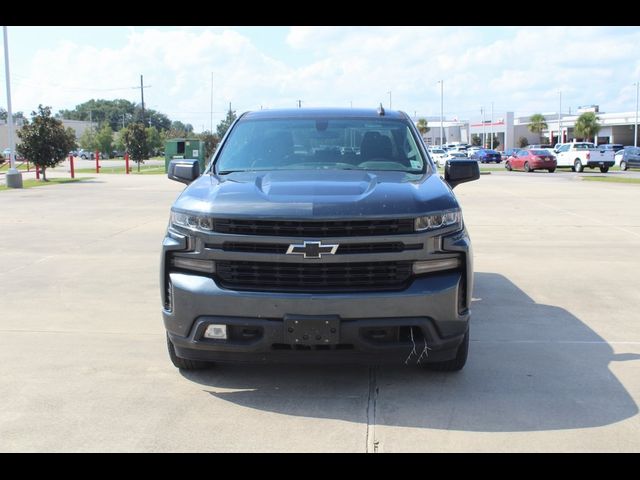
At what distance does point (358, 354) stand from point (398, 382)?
0.68 meters

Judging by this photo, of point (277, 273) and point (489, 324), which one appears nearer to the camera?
point (277, 273)

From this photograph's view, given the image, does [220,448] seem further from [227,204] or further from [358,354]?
[227,204]

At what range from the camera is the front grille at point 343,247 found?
166 inches

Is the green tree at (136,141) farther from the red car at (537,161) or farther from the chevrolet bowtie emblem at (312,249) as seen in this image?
the chevrolet bowtie emblem at (312,249)

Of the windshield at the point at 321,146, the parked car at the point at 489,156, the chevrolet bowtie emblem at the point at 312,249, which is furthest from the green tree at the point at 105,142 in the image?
the chevrolet bowtie emblem at the point at 312,249

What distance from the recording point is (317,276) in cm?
424

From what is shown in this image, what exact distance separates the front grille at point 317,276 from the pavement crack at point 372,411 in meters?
0.76

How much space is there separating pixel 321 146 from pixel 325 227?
166cm

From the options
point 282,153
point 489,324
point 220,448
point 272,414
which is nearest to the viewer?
point 220,448

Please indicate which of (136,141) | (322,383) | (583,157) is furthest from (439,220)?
(136,141)

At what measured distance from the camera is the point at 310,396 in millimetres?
4516

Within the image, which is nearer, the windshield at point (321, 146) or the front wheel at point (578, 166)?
the windshield at point (321, 146)

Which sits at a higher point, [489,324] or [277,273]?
[277,273]
